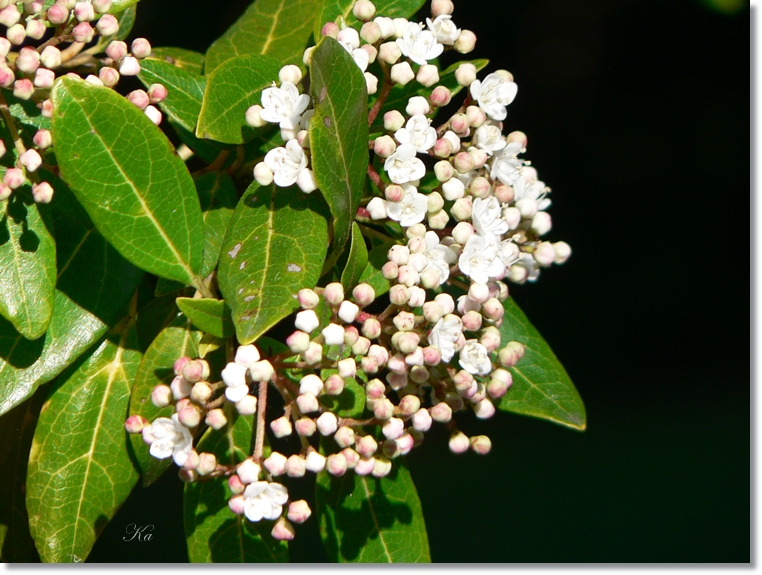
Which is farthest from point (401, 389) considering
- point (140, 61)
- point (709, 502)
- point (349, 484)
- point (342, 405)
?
point (709, 502)

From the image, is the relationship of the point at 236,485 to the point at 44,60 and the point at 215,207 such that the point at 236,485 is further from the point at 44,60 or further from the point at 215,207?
the point at 44,60

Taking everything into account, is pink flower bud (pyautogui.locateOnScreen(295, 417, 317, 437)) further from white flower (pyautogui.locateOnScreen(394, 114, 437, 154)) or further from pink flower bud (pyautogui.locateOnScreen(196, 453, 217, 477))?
white flower (pyautogui.locateOnScreen(394, 114, 437, 154))

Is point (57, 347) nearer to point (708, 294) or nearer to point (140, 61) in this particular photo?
point (140, 61)

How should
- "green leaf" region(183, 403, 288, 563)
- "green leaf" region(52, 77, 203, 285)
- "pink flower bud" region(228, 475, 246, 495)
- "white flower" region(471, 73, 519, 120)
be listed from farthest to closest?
"green leaf" region(183, 403, 288, 563) < "white flower" region(471, 73, 519, 120) < "pink flower bud" region(228, 475, 246, 495) < "green leaf" region(52, 77, 203, 285)

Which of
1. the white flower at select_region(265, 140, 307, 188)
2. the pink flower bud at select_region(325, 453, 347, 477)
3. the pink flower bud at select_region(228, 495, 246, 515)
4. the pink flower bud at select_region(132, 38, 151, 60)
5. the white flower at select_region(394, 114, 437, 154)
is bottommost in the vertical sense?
the pink flower bud at select_region(228, 495, 246, 515)

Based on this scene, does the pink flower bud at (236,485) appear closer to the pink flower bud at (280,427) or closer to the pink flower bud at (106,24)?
the pink flower bud at (280,427)

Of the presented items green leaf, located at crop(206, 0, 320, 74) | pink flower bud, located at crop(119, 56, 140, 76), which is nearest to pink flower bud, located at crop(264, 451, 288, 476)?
pink flower bud, located at crop(119, 56, 140, 76)
